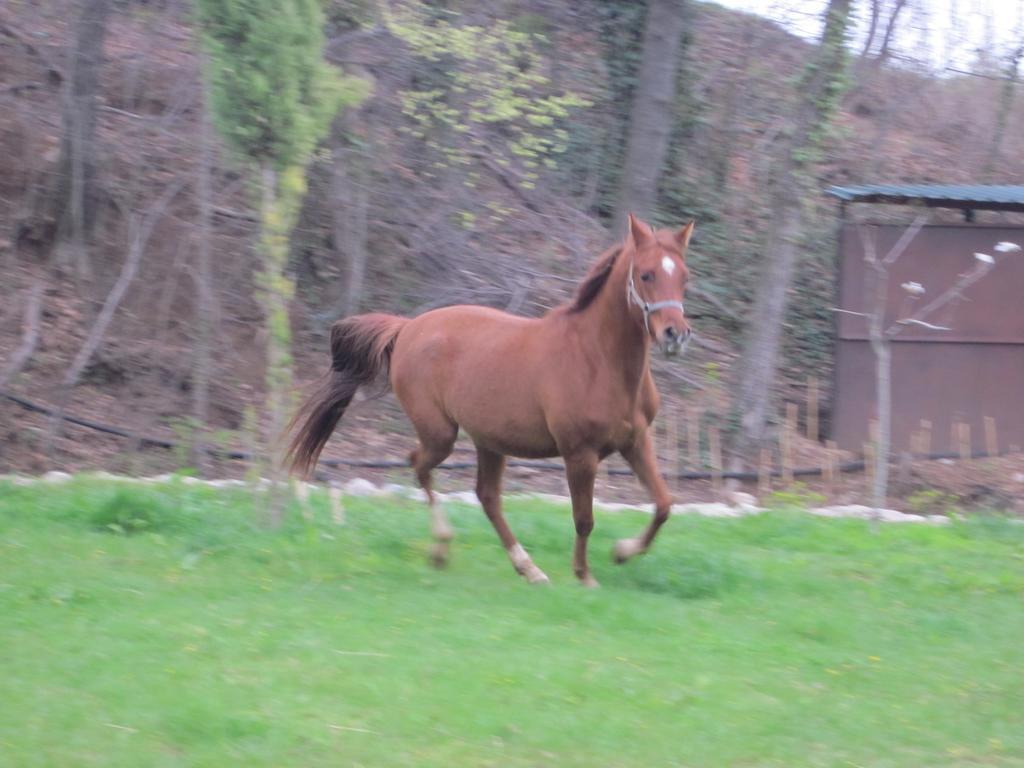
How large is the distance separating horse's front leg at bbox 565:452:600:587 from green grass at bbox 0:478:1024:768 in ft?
0.75

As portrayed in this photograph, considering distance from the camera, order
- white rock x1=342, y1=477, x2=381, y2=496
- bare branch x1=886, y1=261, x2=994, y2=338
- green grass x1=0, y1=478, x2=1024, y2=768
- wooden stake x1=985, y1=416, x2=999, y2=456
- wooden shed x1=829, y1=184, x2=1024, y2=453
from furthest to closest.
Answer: wooden shed x1=829, y1=184, x2=1024, y2=453
wooden stake x1=985, y1=416, x2=999, y2=456
white rock x1=342, y1=477, x2=381, y2=496
bare branch x1=886, y1=261, x2=994, y2=338
green grass x1=0, y1=478, x2=1024, y2=768

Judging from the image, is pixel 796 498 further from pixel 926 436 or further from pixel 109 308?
pixel 109 308

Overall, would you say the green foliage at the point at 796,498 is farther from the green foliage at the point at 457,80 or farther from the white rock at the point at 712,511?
the green foliage at the point at 457,80

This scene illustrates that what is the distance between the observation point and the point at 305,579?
7133 mm

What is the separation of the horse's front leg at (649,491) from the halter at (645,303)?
2.83 ft

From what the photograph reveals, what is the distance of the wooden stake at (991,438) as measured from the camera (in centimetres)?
1475

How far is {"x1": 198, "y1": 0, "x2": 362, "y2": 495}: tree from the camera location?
7.29 meters

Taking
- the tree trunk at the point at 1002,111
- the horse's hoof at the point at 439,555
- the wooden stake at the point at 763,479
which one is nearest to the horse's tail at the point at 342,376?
the horse's hoof at the point at 439,555

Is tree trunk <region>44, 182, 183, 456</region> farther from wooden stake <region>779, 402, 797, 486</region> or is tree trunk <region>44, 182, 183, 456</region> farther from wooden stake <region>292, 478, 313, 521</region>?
wooden stake <region>779, 402, 797, 486</region>

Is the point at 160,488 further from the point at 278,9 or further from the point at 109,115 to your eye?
the point at 109,115

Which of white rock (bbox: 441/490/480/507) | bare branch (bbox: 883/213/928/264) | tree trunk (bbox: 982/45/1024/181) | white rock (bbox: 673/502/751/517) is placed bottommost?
white rock (bbox: 441/490/480/507)

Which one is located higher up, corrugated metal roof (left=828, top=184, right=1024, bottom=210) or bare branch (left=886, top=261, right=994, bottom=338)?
corrugated metal roof (left=828, top=184, right=1024, bottom=210)

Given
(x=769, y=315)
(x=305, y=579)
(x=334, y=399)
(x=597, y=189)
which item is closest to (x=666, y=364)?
(x=769, y=315)

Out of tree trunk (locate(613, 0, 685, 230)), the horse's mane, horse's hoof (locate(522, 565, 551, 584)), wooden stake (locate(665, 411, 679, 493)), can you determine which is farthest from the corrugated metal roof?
horse's hoof (locate(522, 565, 551, 584))
